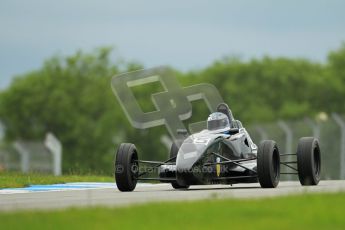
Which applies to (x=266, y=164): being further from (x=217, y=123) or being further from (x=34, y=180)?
(x=34, y=180)

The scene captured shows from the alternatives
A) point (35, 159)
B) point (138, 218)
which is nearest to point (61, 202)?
point (138, 218)

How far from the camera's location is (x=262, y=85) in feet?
298

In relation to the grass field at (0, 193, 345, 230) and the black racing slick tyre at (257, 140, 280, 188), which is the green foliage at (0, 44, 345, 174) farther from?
the grass field at (0, 193, 345, 230)

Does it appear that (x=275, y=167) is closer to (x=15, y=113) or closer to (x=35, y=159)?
(x=35, y=159)

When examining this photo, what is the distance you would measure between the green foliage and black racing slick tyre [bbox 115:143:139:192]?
60428 mm

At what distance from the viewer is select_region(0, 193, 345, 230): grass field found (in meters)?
9.81

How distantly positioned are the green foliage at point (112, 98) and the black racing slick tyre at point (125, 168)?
60.4 meters

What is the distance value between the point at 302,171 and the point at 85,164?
67304 millimetres

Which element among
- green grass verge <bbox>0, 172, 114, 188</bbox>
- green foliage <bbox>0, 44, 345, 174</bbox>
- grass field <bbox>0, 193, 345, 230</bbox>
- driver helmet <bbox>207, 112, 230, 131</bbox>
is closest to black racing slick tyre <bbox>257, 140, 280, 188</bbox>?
driver helmet <bbox>207, 112, 230, 131</bbox>

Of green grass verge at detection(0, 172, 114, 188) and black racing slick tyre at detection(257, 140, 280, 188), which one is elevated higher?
black racing slick tyre at detection(257, 140, 280, 188)

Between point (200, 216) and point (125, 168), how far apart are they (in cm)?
719

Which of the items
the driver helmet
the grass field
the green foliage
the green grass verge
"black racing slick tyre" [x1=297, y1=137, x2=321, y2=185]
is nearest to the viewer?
the grass field

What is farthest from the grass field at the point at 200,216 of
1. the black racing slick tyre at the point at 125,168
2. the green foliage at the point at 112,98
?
the green foliage at the point at 112,98

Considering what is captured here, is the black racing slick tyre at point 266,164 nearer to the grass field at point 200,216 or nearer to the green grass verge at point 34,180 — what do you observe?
the grass field at point 200,216
